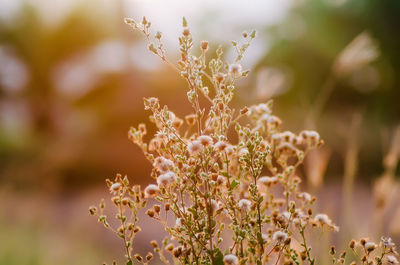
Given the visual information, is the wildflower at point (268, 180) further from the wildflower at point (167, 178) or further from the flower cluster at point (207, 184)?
the wildflower at point (167, 178)

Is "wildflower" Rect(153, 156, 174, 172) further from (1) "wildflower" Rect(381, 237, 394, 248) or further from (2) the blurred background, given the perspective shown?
(2) the blurred background

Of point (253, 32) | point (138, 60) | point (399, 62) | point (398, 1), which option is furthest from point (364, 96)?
point (253, 32)

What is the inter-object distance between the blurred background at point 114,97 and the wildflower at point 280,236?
299cm

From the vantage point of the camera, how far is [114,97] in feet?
31.2

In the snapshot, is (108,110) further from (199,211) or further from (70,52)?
(199,211)

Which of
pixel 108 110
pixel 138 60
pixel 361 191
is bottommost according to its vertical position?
pixel 361 191

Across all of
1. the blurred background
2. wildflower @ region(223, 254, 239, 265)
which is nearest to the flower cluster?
wildflower @ region(223, 254, 239, 265)

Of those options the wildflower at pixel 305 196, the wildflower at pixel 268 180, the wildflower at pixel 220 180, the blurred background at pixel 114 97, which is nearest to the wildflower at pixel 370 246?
the wildflower at pixel 305 196

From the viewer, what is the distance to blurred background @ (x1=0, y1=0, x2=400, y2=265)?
5.55 metres

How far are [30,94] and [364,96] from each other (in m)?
8.64

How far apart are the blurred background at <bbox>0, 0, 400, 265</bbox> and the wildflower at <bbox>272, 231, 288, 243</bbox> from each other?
9.81ft

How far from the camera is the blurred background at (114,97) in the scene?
555 cm

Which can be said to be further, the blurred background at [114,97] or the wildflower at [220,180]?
the blurred background at [114,97]

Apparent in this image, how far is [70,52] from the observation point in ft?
38.6
